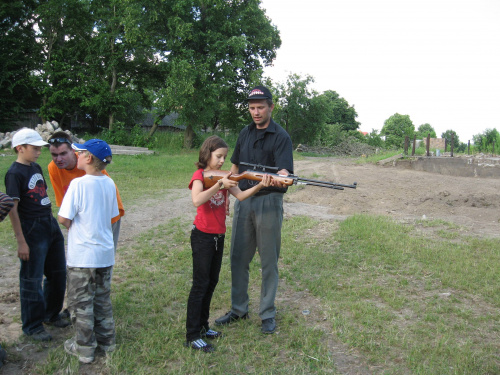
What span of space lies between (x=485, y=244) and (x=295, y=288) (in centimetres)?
380

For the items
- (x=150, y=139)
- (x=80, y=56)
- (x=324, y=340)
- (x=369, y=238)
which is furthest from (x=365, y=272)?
(x=80, y=56)

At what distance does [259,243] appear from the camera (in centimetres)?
407

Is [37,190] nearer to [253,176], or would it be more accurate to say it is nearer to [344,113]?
[253,176]

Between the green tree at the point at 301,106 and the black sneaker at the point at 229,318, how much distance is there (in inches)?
1262

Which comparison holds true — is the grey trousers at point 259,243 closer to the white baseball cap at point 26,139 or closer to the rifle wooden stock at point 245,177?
the rifle wooden stock at point 245,177

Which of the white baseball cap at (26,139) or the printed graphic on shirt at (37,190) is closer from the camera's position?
the white baseball cap at (26,139)

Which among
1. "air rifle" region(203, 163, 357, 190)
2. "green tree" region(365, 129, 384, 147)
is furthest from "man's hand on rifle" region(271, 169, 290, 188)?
"green tree" region(365, 129, 384, 147)

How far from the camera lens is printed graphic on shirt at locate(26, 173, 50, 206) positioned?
363 centimetres

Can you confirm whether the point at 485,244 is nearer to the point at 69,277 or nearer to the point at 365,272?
the point at 365,272

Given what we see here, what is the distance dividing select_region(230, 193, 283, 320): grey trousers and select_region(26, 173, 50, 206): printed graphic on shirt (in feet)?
5.89

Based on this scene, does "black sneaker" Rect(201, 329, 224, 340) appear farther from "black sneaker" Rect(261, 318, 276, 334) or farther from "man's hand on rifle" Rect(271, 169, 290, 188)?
"man's hand on rifle" Rect(271, 169, 290, 188)

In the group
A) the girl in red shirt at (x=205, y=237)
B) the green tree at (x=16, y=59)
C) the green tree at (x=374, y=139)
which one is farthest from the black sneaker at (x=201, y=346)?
the green tree at (x=374, y=139)

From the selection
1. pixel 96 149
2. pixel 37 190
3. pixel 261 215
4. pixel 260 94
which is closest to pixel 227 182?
pixel 261 215

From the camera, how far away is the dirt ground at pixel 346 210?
3572 mm
